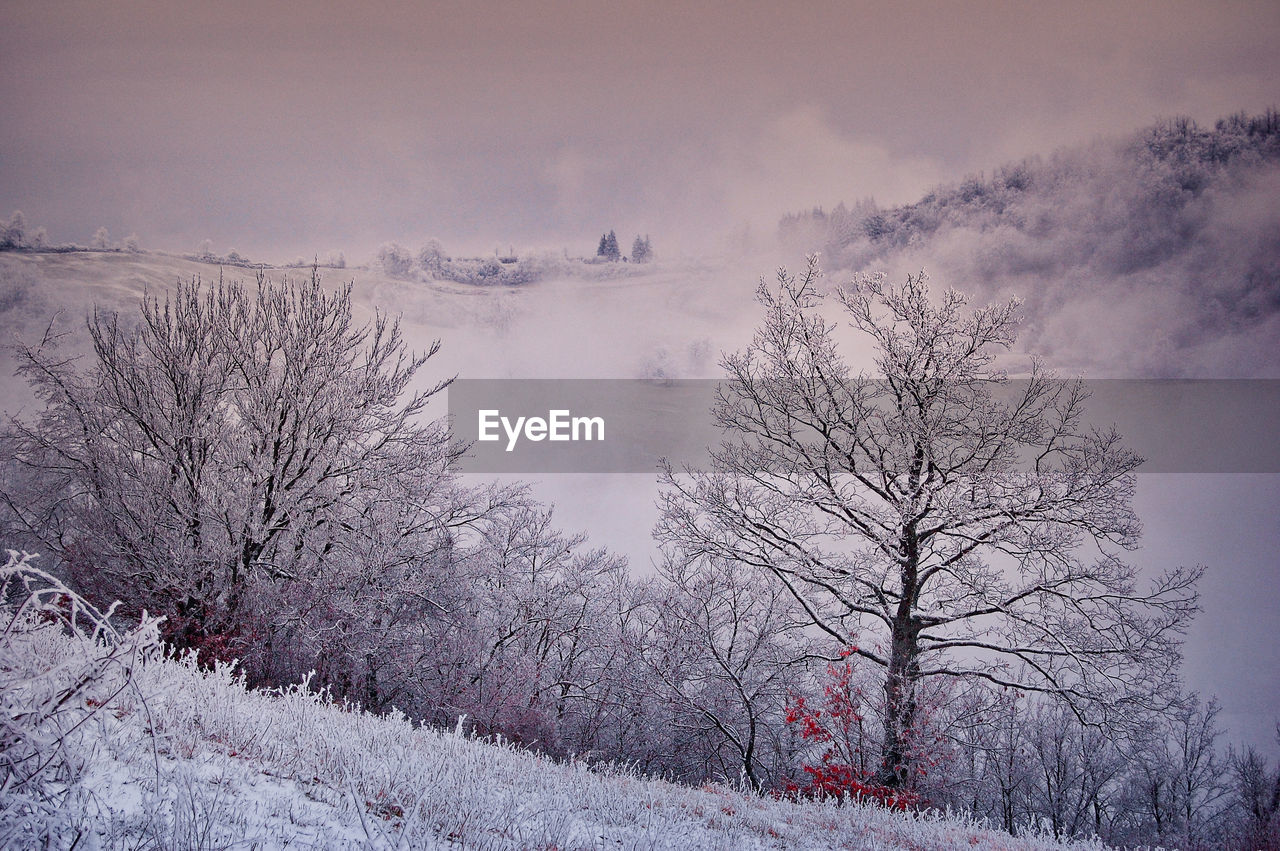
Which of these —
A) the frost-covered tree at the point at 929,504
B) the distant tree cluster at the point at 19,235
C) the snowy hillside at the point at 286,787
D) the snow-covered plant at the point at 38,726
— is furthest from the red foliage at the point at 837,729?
the distant tree cluster at the point at 19,235

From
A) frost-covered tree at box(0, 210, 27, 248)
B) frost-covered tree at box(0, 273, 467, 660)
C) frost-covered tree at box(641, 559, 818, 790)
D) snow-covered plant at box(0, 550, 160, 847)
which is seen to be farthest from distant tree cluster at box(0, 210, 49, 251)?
snow-covered plant at box(0, 550, 160, 847)

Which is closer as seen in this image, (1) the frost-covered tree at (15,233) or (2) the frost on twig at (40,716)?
(2) the frost on twig at (40,716)

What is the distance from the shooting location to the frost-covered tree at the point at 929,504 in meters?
10.2

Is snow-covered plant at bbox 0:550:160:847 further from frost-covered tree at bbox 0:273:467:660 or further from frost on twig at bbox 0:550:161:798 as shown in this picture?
frost-covered tree at bbox 0:273:467:660

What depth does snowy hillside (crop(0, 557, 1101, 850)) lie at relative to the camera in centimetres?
262

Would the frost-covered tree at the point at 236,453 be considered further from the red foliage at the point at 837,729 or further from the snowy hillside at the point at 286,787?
the red foliage at the point at 837,729

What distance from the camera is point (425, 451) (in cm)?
1472

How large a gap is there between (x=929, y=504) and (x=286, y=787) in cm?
1008

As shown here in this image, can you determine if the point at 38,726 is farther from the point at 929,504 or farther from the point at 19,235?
the point at 19,235

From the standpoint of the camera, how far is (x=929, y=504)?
1062 cm

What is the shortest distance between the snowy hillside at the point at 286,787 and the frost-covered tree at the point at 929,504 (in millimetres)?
4967

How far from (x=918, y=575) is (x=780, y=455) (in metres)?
3.29

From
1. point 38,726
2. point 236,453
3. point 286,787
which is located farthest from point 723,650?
point 38,726

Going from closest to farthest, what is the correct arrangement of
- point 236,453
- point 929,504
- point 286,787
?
1. point 286,787
2. point 929,504
3. point 236,453
